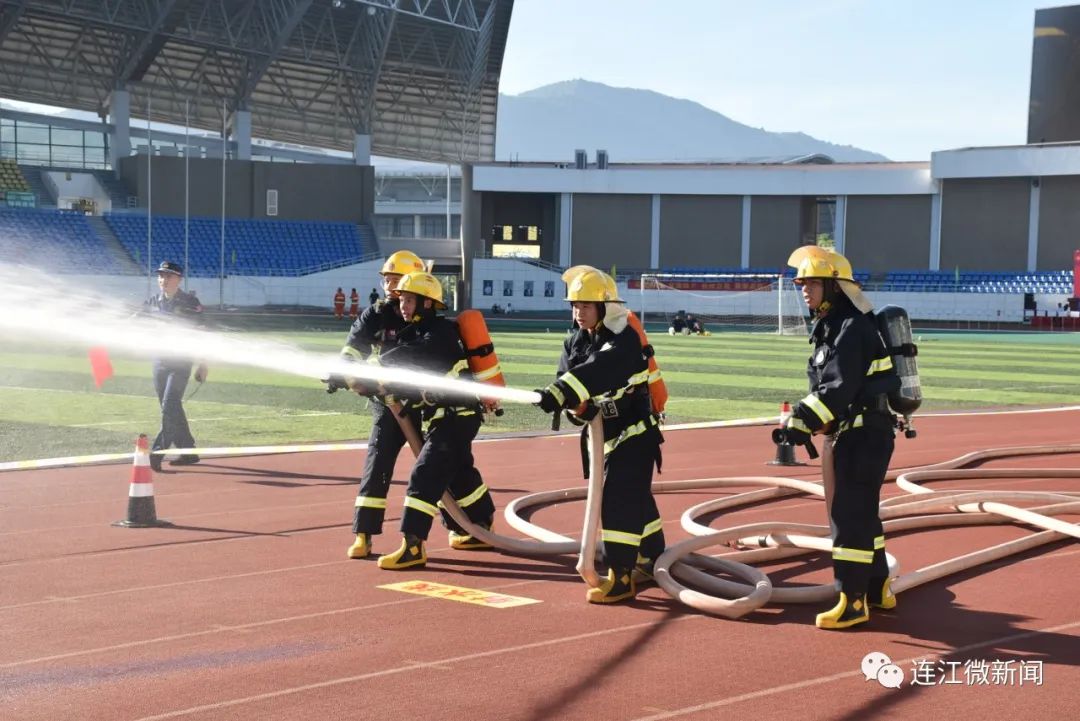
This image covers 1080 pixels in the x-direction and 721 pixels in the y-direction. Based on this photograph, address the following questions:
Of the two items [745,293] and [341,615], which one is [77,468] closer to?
[341,615]

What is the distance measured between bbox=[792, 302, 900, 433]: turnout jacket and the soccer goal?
154 ft

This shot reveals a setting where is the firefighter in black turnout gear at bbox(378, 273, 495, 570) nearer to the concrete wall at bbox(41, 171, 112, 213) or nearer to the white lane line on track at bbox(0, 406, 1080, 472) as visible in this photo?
the white lane line on track at bbox(0, 406, 1080, 472)

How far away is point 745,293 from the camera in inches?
2280

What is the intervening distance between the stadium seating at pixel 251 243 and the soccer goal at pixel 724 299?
15.2 meters

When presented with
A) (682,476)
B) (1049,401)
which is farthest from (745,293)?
(682,476)

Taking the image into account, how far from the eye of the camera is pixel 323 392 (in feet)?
71.4

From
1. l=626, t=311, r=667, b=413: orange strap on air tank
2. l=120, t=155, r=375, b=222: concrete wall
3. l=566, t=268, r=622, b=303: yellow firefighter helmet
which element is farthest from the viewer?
l=120, t=155, r=375, b=222: concrete wall

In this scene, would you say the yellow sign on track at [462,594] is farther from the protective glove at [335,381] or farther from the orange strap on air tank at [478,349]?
the protective glove at [335,381]

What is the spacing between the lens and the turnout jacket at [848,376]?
7008 mm

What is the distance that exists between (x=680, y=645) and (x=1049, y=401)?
18.0 metres

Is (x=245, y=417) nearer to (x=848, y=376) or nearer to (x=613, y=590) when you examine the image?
(x=613, y=590)

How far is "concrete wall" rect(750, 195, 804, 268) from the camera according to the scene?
214ft

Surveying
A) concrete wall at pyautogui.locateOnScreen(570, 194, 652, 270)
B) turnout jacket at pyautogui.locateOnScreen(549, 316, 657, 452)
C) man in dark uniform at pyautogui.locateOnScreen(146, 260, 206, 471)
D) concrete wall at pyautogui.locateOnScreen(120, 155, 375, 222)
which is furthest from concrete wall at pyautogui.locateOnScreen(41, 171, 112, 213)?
turnout jacket at pyautogui.locateOnScreen(549, 316, 657, 452)
